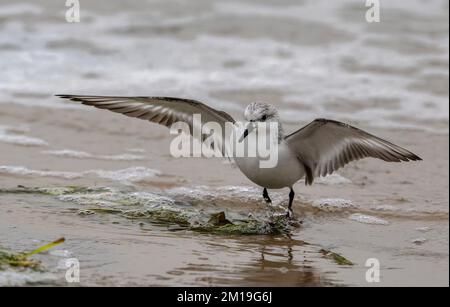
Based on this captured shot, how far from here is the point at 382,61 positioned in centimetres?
1116

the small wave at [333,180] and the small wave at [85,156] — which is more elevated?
the small wave at [85,156]

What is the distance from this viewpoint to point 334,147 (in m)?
5.55

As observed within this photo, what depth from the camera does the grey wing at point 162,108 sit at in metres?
5.39

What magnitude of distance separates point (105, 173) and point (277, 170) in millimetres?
1678

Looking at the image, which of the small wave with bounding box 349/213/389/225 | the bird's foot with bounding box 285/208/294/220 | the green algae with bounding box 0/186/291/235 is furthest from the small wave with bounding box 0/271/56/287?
the small wave with bounding box 349/213/389/225

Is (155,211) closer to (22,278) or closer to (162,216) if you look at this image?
(162,216)

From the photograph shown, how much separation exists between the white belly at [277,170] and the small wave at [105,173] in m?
1.31

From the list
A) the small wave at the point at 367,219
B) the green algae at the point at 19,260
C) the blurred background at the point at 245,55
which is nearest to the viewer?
the green algae at the point at 19,260

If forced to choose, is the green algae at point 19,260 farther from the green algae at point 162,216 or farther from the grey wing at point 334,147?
the grey wing at point 334,147

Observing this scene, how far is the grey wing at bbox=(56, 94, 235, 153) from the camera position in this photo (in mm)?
5395

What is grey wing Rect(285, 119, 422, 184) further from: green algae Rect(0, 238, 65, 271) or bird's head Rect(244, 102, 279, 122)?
green algae Rect(0, 238, 65, 271)

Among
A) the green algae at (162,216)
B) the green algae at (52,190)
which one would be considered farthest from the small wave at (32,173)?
the green algae at (162,216)

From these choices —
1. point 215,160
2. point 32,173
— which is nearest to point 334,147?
point 215,160

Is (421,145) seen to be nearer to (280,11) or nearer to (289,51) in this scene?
(289,51)
